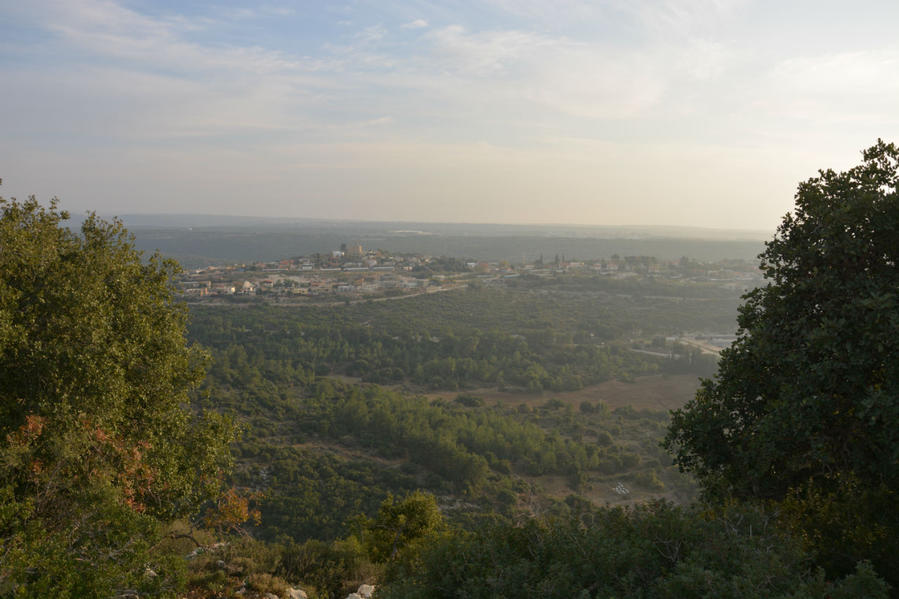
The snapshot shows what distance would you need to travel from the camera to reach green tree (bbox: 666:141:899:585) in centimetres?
615

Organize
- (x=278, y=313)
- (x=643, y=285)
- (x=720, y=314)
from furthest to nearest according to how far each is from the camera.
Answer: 1. (x=643, y=285)
2. (x=720, y=314)
3. (x=278, y=313)

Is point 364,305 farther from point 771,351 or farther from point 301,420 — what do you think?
point 771,351

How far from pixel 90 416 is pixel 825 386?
34.2 ft

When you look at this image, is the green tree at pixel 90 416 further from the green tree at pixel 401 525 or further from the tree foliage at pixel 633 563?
the green tree at pixel 401 525

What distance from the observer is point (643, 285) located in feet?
296

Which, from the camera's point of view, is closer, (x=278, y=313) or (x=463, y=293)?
(x=278, y=313)

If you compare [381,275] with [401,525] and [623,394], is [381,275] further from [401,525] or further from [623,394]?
[401,525]

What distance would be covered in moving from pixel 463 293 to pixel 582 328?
68.8 feet

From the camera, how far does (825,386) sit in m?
6.68

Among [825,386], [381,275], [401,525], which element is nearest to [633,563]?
[825,386]

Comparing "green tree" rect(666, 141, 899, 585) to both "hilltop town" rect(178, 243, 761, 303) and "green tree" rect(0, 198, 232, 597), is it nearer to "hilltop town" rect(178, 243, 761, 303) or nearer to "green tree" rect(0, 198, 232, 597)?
"green tree" rect(0, 198, 232, 597)

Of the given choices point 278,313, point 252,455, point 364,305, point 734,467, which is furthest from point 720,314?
point 734,467

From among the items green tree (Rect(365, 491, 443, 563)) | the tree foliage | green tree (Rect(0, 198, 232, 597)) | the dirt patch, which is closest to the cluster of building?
the dirt patch

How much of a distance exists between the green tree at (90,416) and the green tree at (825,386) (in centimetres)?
785
